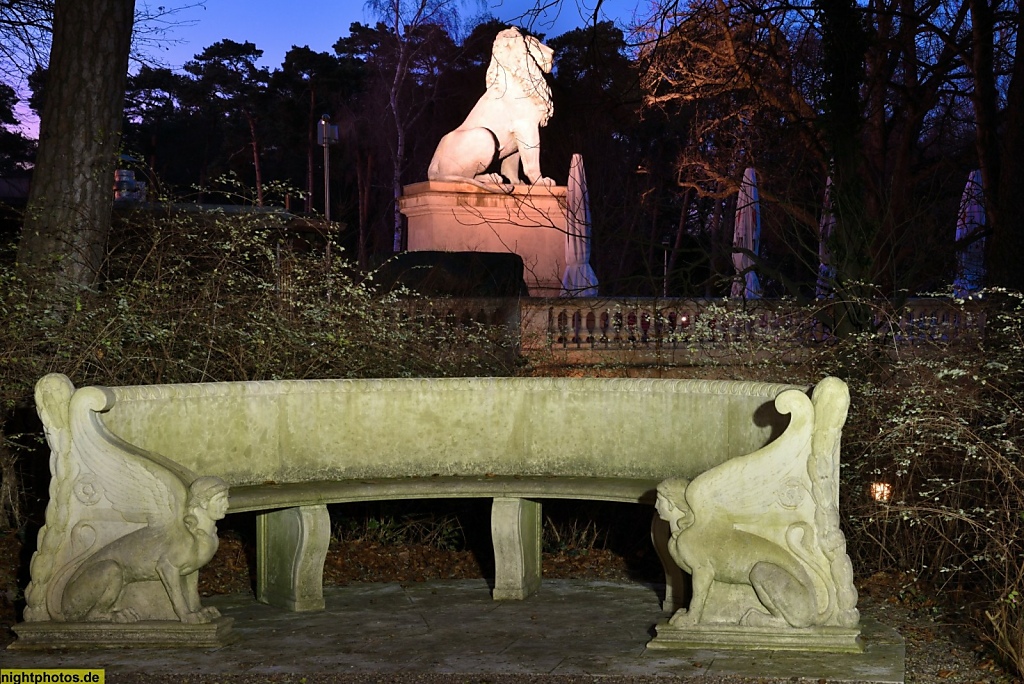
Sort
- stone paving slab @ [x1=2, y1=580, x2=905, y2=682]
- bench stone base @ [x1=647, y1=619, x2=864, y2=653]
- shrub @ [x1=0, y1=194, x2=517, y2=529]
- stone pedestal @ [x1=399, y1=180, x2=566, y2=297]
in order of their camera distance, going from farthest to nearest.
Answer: stone pedestal @ [x1=399, y1=180, x2=566, y2=297] < shrub @ [x1=0, y1=194, x2=517, y2=529] < bench stone base @ [x1=647, y1=619, x2=864, y2=653] < stone paving slab @ [x1=2, y1=580, x2=905, y2=682]

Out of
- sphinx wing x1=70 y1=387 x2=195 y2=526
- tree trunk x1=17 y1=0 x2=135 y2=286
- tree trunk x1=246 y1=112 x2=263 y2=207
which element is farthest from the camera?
tree trunk x1=246 y1=112 x2=263 y2=207

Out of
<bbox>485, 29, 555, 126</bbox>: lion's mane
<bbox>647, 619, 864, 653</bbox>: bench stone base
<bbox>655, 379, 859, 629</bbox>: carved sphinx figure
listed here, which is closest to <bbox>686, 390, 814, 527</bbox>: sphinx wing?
<bbox>655, 379, 859, 629</bbox>: carved sphinx figure

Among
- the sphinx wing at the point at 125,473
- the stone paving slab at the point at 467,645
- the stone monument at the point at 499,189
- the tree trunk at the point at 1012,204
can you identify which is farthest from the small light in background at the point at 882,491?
the stone monument at the point at 499,189

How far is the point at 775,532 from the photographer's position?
5.09 metres

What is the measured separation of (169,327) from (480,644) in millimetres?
3003

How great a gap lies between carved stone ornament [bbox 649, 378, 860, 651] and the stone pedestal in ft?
47.4

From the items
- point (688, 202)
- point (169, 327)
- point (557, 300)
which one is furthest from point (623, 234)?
point (688, 202)

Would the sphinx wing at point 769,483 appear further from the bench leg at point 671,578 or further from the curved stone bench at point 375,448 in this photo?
the bench leg at point 671,578

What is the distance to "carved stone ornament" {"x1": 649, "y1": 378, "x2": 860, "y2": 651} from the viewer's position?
5.01m

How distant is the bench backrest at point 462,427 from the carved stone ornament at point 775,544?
2.67 feet

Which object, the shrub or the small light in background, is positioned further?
the shrub

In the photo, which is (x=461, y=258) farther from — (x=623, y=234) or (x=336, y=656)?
(x=336, y=656)

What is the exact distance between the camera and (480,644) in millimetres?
5336

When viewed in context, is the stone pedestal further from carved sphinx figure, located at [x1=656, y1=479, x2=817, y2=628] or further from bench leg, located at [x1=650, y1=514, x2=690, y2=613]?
carved sphinx figure, located at [x1=656, y1=479, x2=817, y2=628]
